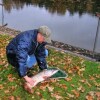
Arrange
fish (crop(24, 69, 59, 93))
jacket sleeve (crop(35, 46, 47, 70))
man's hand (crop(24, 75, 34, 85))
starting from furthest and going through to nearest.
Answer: jacket sleeve (crop(35, 46, 47, 70)) → fish (crop(24, 69, 59, 93)) → man's hand (crop(24, 75, 34, 85))

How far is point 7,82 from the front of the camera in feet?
21.1

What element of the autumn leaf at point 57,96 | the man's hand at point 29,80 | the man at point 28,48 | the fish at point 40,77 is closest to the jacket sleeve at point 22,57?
the man at point 28,48

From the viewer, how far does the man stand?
5477 mm

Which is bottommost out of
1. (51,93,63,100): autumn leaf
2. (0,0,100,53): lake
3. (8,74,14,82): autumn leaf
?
(0,0,100,53): lake

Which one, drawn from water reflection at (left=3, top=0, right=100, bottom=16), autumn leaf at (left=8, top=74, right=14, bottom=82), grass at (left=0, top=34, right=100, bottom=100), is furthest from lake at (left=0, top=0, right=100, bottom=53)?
autumn leaf at (left=8, top=74, right=14, bottom=82)

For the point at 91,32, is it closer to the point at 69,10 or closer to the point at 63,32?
the point at 63,32

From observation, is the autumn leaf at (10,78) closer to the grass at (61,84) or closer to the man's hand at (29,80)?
the grass at (61,84)

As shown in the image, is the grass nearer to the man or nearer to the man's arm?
the man

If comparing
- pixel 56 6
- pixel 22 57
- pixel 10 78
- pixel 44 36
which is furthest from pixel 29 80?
pixel 56 6

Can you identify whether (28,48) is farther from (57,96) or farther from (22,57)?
(57,96)

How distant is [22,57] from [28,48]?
29cm

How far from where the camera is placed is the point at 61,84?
6.60 m

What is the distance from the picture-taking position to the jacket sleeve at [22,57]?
546cm

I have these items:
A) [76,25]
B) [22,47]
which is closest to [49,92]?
[22,47]
